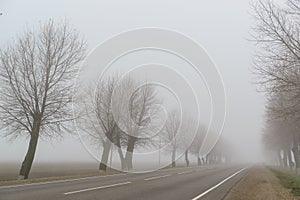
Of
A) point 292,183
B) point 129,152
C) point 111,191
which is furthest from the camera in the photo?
point 129,152

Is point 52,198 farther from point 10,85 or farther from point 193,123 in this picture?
point 193,123

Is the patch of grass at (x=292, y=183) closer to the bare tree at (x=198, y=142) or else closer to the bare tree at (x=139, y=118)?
the bare tree at (x=139, y=118)

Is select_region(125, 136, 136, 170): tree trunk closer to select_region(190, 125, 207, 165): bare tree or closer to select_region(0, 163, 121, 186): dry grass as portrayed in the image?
select_region(0, 163, 121, 186): dry grass

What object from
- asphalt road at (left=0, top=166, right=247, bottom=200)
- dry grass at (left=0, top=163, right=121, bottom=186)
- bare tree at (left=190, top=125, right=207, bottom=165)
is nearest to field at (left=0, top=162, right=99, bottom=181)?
dry grass at (left=0, top=163, right=121, bottom=186)

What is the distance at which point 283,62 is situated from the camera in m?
17.0

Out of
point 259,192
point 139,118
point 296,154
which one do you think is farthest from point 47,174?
point 296,154

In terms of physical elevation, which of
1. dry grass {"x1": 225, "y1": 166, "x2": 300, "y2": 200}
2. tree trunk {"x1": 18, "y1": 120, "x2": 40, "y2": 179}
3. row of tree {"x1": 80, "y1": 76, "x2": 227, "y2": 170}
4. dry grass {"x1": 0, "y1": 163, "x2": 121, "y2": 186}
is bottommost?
dry grass {"x1": 225, "y1": 166, "x2": 300, "y2": 200}

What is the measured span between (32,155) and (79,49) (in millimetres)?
9246

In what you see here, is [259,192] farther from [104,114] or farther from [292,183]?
[104,114]

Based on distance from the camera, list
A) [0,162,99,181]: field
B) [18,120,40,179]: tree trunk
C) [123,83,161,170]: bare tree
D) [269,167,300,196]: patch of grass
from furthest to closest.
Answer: [123,83,161,170]: bare tree → [0,162,99,181]: field → [18,120,40,179]: tree trunk → [269,167,300,196]: patch of grass

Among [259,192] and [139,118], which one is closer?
[259,192]

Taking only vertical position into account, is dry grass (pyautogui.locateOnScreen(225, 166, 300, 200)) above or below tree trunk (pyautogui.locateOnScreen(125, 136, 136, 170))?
below

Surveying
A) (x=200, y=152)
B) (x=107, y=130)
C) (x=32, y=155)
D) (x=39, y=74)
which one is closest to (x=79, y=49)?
(x=39, y=74)

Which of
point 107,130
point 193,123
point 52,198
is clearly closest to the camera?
point 52,198
